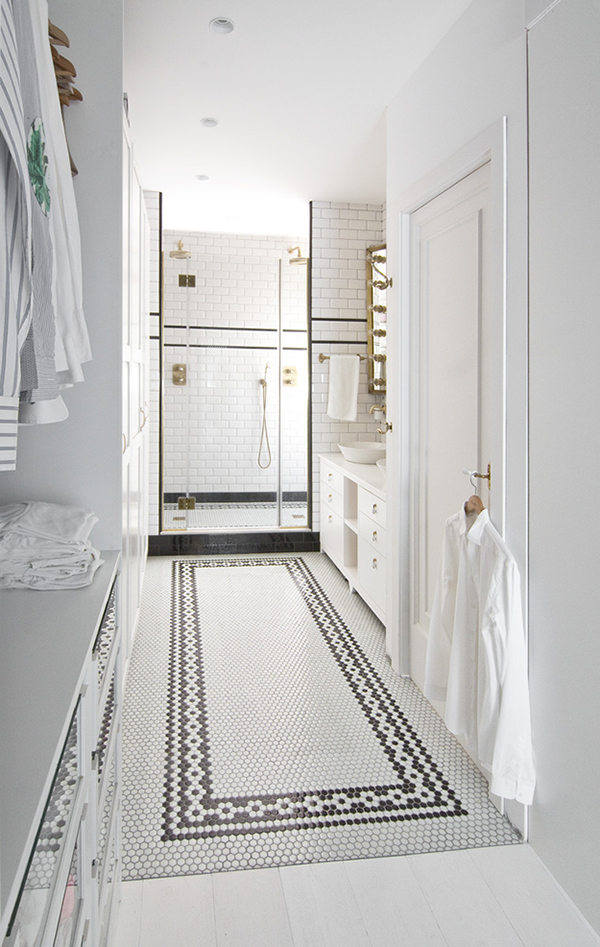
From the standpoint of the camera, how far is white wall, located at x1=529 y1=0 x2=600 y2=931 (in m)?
1.53

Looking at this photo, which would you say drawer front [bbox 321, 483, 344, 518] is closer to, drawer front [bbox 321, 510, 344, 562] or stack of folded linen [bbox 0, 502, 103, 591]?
drawer front [bbox 321, 510, 344, 562]

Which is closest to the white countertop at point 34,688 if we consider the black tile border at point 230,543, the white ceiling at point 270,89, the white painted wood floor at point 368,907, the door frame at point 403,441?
the white painted wood floor at point 368,907

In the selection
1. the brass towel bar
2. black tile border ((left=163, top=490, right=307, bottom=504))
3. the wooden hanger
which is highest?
the brass towel bar

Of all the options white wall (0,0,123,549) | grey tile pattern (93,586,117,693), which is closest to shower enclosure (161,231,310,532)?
white wall (0,0,123,549)

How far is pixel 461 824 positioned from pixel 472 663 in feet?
1.48

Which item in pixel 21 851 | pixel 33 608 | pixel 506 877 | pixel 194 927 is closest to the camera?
pixel 21 851

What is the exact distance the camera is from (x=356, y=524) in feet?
13.7

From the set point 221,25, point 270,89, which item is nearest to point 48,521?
point 221,25

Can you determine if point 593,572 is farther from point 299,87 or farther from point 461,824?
point 299,87

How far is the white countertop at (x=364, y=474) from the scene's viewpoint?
3.49 meters

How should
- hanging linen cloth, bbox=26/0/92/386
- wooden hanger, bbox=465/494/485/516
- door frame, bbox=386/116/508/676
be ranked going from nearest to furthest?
hanging linen cloth, bbox=26/0/92/386 → wooden hanger, bbox=465/494/485/516 → door frame, bbox=386/116/508/676

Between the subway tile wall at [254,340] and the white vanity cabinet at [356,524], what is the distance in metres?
0.38

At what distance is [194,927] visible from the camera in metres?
1.53

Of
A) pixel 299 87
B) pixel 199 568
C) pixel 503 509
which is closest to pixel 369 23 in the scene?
pixel 299 87
